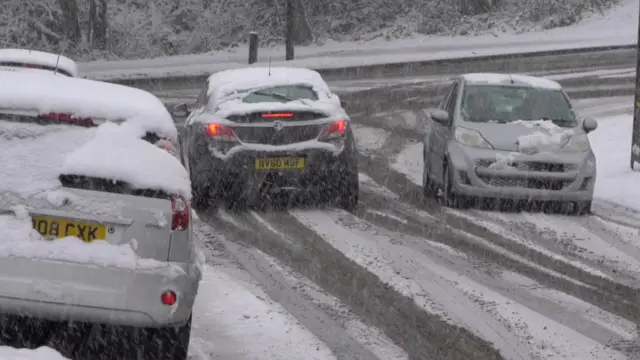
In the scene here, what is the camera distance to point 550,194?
43.8 feet

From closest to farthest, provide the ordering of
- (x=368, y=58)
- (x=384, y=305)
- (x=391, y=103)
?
(x=384, y=305)
(x=391, y=103)
(x=368, y=58)

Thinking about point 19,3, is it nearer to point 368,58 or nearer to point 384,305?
point 368,58

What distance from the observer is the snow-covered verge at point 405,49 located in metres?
32.0

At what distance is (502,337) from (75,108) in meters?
3.22

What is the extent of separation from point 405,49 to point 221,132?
2294 cm

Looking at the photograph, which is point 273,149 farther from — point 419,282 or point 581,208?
point 419,282

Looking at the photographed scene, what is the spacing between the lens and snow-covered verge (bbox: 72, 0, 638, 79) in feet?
105

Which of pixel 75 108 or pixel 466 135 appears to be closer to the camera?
pixel 75 108

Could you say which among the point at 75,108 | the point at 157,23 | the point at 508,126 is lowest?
the point at 157,23

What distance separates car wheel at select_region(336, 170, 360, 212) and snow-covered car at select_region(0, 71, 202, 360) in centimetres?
656

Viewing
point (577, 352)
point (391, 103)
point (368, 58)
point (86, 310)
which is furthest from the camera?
point (368, 58)

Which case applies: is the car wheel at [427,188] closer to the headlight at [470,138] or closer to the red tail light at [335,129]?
the headlight at [470,138]

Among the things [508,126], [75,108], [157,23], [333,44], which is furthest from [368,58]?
[75,108]

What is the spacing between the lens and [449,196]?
44.7 ft
